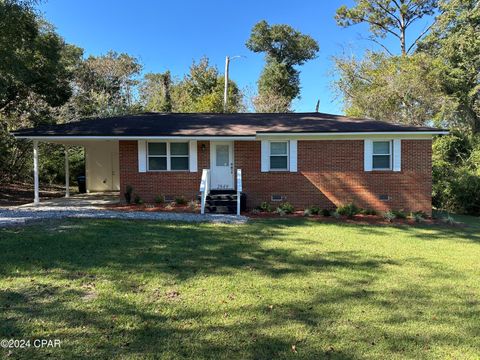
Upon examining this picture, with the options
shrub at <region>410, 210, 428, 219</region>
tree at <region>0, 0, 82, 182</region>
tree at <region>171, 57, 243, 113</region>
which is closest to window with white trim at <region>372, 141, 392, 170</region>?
shrub at <region>410, 210, 428, 219</region>

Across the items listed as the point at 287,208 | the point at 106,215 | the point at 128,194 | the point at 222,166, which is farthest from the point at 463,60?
the point at 106,215

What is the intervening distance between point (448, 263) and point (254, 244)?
3649 millimetres

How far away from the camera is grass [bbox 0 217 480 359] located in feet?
11.8

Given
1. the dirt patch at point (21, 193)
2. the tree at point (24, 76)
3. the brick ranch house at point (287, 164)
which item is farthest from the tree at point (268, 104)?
the brick ranch house at point (287, 164)

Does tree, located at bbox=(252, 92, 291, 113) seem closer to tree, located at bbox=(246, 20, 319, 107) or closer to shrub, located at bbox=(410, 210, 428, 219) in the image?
tree, located at bbox=(246, 20, 319, 107)

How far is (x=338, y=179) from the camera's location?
1338 cm

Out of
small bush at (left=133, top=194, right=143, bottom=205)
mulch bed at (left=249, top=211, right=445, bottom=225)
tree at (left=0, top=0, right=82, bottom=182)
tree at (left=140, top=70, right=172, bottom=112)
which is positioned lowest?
mulch bed at (left=249, top=211, right=445, bottom=225)

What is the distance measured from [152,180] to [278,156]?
462cm

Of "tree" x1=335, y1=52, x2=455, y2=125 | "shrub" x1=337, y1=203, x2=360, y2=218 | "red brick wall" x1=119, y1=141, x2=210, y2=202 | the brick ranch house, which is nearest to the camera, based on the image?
"shrub" x1=337, y1=203, x2=360, y2=218

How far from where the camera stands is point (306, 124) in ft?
46.0

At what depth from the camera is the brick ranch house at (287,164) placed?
1316 cm

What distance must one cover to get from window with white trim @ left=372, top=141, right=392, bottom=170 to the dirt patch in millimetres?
13330

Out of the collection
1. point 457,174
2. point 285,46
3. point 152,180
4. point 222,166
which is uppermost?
point 285,46

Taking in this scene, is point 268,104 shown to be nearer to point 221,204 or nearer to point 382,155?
point 382,155
